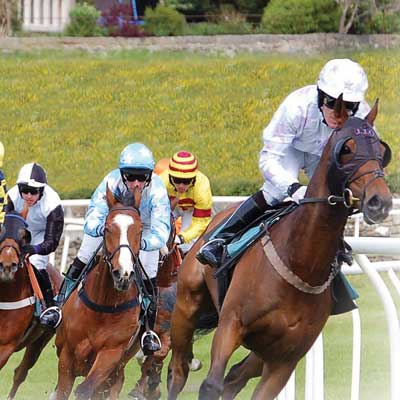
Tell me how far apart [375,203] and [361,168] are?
0.76 feet

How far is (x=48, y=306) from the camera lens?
8250 millimetres

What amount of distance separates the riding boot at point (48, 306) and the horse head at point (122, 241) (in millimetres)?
713

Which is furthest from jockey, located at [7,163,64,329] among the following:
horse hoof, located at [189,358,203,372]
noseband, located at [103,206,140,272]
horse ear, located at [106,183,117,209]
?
horse hoof, located at [189,358,203,372]

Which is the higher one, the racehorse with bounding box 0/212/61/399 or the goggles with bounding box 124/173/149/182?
the goggles with bounding box 124/173/149/182

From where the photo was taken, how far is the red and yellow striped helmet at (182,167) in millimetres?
9117

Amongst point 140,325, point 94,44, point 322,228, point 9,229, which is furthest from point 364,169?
point 94,44

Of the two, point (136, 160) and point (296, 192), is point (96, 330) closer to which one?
point (136, 160)

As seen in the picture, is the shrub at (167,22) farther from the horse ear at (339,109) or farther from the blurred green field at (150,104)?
the horse ear at (339,109)

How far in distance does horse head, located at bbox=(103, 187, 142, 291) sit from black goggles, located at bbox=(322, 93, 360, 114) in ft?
4.58

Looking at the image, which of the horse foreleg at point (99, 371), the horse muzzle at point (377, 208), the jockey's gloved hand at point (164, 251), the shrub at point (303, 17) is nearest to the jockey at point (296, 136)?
the horse muzzle at point (377, 208)

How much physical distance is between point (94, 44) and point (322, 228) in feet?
78.3

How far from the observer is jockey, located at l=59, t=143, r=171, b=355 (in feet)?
23.8

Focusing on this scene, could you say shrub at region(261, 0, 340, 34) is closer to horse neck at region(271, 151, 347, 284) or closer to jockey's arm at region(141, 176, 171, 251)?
jockey's arm at region(141, 176, 171, 251)

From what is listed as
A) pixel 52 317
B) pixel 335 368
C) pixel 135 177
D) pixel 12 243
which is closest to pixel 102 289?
pixel 52 317
